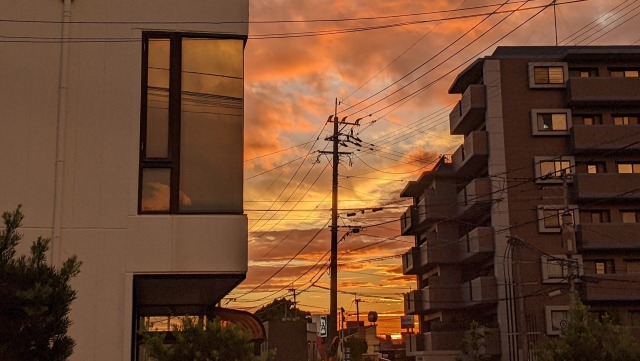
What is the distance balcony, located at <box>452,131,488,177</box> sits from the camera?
56.1 m

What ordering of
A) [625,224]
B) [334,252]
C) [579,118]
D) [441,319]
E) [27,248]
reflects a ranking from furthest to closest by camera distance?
[441,319] → [579,118] → [625,224] → [334,252] → [27,248]

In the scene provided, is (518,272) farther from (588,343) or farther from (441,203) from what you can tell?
(588,343)

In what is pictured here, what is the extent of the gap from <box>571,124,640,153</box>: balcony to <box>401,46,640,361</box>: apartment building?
0.07 metres

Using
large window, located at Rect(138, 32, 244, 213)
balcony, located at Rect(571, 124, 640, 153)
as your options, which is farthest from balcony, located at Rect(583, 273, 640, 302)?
large window, located at Rect(138, 32, 244, 213)

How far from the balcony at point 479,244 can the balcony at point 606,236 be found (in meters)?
6.15

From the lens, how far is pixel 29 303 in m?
8.41

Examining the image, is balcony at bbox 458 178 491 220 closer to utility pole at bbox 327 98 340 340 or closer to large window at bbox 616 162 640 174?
large window at bbox 616 162 640 174

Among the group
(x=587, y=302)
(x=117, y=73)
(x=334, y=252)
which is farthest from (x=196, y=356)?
(x=587, y=302)

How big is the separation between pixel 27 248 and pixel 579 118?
49.4 m

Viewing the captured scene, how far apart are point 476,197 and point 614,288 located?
11.2 meters

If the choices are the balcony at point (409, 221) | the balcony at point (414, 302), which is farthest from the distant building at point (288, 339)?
the balcony at point (409, 221)

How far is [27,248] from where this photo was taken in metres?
13.4

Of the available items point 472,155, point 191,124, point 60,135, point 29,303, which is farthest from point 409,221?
point 29,303

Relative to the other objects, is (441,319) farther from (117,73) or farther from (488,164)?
(117,73)
